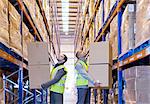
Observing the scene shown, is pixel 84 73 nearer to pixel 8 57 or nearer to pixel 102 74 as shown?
pixel 102 74

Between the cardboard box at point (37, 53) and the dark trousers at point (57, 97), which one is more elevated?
the cardboard box at point (37, 53)

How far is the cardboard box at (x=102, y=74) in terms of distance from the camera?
541cm

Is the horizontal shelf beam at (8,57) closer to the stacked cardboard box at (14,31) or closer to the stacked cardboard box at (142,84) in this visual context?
the stacked cardboard box at (14,31)

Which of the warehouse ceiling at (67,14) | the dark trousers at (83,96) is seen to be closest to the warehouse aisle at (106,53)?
the dark trousers at (83,96)

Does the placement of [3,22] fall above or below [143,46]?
above

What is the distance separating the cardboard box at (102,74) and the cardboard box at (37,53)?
3.33 feet

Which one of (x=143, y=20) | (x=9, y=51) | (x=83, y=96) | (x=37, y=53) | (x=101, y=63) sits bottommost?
(x=83, y=96)

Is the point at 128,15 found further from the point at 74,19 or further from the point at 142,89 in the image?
the point at 74,19

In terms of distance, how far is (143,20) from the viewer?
11.4ft

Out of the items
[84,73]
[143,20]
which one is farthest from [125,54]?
[84,73]

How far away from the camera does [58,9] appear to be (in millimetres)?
17188

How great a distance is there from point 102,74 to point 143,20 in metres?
2.11

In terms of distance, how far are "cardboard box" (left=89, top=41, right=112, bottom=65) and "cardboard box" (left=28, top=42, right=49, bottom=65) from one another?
99 cm

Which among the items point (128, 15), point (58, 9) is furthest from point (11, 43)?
point (58, 9)
